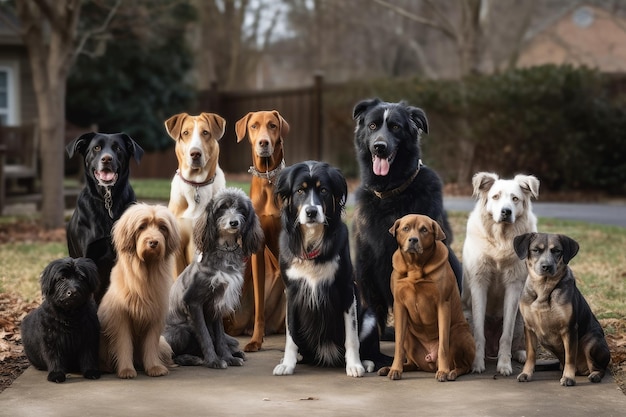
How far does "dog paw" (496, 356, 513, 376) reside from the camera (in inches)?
242

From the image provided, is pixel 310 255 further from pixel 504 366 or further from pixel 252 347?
pixel 504 366

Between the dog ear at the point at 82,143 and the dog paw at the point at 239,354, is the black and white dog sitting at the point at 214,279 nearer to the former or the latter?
the dog paw at the point at 239,354

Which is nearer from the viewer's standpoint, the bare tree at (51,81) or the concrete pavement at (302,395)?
the concrete pavement at (302,395)

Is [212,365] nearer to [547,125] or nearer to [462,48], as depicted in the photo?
[547,125]

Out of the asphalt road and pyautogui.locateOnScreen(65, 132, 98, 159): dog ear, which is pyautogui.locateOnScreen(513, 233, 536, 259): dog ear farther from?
the asphalt road

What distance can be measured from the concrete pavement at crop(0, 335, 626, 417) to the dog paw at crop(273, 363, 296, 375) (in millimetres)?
56

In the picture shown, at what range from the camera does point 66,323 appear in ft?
19.3

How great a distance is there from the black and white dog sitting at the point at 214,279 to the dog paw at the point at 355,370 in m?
0.77

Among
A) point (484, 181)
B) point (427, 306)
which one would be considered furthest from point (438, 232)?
point (484, 181)

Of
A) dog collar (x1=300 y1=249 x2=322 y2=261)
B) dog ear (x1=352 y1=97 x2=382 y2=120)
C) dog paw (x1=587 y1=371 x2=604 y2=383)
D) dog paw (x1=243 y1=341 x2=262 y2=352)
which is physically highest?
dog ear (x1=352 y1=97 x2=382 y2=120)

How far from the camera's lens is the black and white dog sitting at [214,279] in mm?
6355

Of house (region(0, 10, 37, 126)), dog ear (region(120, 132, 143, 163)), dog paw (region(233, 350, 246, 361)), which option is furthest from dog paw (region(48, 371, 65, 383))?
house (region(0, 10, 37, 126))

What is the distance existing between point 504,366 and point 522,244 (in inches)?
32.7

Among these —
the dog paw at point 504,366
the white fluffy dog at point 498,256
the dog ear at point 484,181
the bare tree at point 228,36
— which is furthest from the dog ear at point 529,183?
the bare tree at point 228,36
